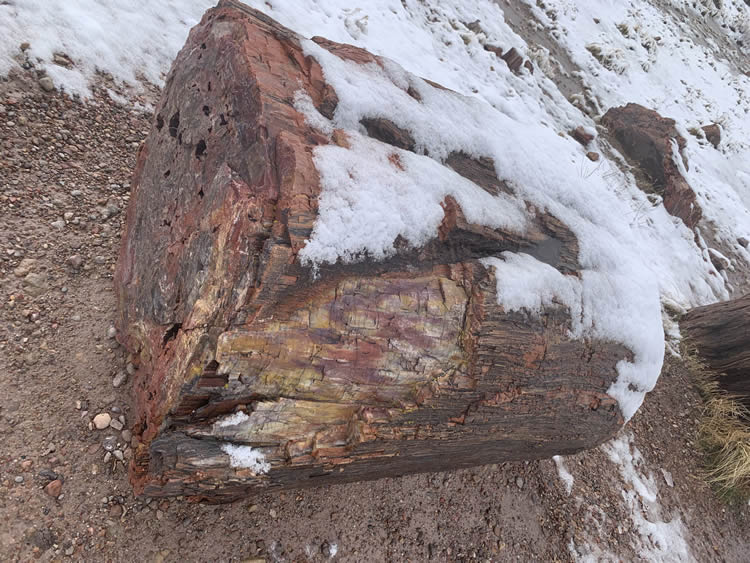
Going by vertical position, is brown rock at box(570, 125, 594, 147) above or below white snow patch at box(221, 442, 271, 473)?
above

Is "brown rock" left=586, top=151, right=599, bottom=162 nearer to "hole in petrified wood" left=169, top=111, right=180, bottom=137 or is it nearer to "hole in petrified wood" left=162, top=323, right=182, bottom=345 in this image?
"hole in petrified wood" left=169, top=111, right=180, bottom=137

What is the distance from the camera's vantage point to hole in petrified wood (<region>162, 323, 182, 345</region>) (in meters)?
2.28

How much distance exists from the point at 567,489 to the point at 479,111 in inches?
138

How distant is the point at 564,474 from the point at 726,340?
9.94ft

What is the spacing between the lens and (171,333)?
2322mm

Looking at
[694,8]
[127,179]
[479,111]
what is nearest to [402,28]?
[479,111]

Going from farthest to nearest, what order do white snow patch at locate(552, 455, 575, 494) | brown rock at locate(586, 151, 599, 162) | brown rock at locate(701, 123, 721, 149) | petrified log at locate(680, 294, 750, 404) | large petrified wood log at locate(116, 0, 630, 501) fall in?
brown rock at locate(701, 123, 721, 149) → brown rock at locate(586, 151, 599, 162) → petrified log at locate(680, 294, 750, 404) → white snow patch at locate(552, 455, 575, 494) → large petrified wood log at locate(116, 0, 630, 501)

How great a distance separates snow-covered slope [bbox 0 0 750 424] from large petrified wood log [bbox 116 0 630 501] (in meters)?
0.15

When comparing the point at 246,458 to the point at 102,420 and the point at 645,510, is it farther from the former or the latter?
the point at 645,510

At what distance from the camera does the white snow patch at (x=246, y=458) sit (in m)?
2.16

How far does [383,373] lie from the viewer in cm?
228

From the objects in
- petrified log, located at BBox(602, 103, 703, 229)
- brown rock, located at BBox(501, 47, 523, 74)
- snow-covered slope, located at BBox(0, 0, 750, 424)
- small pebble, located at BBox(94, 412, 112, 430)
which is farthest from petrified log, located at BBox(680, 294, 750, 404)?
small pebble, located at BBox(94, 412, 112, 430)

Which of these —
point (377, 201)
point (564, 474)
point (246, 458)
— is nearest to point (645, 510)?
point (564, 474)

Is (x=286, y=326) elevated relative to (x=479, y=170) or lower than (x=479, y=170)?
lower
